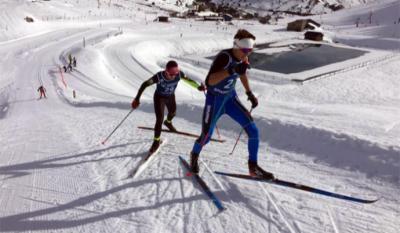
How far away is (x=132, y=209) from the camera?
195 inches

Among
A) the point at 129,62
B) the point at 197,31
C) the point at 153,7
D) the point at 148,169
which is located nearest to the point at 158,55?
the point at 129,62

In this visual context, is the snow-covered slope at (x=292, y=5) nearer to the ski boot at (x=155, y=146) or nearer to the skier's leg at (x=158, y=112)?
the skier's leg at (x=158, y=112)

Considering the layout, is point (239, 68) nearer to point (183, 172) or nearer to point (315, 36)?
point (183, 172)

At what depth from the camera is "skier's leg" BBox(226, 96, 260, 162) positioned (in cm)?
555

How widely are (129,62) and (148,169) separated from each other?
21627 mm

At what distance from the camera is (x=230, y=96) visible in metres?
5.68

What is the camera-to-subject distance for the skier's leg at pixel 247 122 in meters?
5.55

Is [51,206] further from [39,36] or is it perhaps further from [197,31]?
[197,31]

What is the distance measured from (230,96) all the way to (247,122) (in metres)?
0.51

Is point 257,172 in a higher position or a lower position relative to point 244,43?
lower

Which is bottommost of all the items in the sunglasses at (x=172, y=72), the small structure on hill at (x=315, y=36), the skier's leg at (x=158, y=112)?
the skier's leg at (x=158, y=112)

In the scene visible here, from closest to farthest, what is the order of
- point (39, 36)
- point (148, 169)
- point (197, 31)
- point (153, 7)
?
point (148, 169)
point (39, 36)
point (197, 31)
point (153, 7)

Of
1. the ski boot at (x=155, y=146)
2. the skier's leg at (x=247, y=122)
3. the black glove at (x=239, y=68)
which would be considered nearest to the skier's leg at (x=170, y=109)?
the ski boot at (x=155, y=146)

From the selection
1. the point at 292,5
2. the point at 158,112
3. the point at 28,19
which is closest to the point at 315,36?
the point at 28,19
